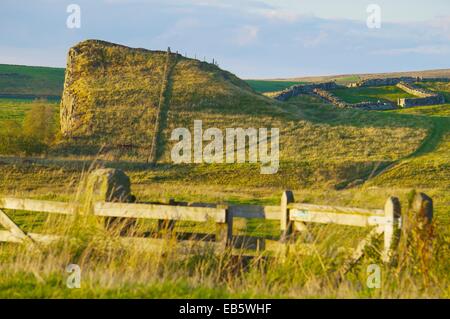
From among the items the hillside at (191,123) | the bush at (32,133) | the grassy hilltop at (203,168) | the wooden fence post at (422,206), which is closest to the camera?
the grassy hilltop at (203,168)

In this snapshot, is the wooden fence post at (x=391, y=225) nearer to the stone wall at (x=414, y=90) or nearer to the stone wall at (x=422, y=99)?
the stone wall at (x=422, y=99)

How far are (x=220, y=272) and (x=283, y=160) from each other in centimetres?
3436

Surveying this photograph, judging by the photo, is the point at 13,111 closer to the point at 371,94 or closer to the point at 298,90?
the point at 298,90

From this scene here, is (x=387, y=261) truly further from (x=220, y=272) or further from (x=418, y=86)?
(x=418, y=86)

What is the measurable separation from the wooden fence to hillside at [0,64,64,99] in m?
106

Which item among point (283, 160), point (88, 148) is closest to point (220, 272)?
point (283, 160)

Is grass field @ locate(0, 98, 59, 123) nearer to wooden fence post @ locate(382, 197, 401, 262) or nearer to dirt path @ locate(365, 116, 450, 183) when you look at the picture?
dirt path @ locate(365, 116, 450, 183)

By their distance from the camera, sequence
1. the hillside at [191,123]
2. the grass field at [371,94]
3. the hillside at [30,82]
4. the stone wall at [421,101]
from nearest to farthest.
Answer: the hillside at [191,123], the stone wall at [421,101], the grass field at [371,94], the hillside at [30,82]

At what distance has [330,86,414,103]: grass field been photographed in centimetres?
8231

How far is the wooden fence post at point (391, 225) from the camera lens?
995cm

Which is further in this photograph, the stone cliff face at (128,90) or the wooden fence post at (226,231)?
the stone cliff face at (128,90)

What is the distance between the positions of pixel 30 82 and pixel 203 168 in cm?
9694

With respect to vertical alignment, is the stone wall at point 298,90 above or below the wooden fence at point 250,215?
above

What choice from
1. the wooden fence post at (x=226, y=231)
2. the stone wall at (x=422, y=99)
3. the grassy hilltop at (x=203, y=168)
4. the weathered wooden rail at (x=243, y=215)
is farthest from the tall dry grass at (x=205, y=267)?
the stone wall at (x=422, y=99)
